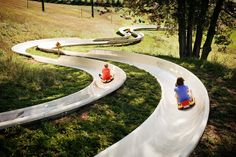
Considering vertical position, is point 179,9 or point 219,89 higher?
point 179,9

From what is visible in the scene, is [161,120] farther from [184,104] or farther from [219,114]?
[219,114]

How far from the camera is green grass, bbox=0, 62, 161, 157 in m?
8.08

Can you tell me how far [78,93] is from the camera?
13.6 meters

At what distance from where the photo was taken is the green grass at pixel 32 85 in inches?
488

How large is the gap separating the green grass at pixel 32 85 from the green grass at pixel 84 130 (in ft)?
9.08

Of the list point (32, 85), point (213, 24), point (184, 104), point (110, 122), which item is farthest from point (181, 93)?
point (213, 24)

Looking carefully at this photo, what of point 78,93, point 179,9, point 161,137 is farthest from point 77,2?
point 161,137

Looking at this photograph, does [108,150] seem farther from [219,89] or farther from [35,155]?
[219,89]

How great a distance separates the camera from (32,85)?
48.5 ft

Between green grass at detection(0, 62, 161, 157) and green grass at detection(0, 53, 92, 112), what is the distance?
2767 mm

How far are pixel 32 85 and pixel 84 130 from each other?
6554 millimetres

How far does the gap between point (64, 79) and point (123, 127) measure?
864 centimetres

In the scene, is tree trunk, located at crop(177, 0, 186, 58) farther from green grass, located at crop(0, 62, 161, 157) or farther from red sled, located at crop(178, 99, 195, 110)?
red sled, located at crop(178, 99, 195, 110)

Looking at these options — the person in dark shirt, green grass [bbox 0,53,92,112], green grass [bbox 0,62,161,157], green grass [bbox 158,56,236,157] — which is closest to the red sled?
the person in dark shirt
